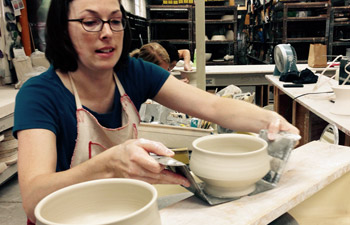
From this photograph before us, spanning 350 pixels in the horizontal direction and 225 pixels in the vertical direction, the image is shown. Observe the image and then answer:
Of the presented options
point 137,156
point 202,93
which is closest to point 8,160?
point 202,93

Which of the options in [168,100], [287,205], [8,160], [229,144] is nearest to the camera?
[287,205]

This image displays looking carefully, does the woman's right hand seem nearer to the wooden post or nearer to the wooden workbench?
the wooden workbench

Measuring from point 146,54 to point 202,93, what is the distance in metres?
1.73

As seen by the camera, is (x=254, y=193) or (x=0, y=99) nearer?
(x=254, y=193)

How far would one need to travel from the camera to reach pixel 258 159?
732mm

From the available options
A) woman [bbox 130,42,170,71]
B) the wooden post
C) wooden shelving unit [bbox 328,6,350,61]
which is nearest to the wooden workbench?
woman [bbox 130,42,170,71]

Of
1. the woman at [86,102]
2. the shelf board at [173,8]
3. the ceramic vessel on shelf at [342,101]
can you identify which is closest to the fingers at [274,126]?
the woman at [86,102]

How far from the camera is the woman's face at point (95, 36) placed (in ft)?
3.61

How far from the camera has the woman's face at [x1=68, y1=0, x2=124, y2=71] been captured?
110cm

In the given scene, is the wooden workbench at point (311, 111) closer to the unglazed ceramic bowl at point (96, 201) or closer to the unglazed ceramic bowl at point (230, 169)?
the unglazed ceramic bowl at point (230, 169)

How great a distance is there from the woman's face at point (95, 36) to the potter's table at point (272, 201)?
63 cm

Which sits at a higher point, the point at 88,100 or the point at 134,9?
the point at 134,9

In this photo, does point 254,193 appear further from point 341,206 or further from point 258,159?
point 341,206

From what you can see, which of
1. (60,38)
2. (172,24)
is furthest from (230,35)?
(60,38)
